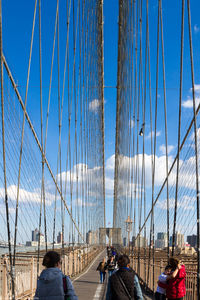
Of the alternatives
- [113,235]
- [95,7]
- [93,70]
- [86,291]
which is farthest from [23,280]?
[113,235]

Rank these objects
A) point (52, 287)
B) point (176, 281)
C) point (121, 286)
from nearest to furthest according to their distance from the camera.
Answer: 1. point (52, 287)
2. point (121, 286)
3. point (176, 281)

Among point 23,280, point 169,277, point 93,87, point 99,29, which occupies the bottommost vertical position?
point 23,280

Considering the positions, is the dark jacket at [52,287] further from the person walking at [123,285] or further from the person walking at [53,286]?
the person walking at [123,285]

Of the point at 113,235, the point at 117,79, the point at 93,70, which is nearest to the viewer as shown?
the point at 93,70

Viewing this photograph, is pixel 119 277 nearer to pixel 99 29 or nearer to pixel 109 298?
pixel 109 298

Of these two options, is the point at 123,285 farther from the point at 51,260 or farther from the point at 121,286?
the point at 51,260

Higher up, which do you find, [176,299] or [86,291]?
[176,299]

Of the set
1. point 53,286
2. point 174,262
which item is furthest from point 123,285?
point 174,262

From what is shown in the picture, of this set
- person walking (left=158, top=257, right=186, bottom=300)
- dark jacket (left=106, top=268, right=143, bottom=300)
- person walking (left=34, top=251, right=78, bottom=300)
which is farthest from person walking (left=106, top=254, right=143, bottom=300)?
person walking (left=158, top=257, right=186, bottom=300)

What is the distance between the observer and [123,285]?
2.83 meters

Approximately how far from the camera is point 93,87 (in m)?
26.1

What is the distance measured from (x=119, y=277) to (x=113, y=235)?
69648 millimetres

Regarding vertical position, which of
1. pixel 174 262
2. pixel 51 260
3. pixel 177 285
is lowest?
pixel 177 285

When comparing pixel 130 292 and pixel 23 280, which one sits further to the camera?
pixel 23 280
